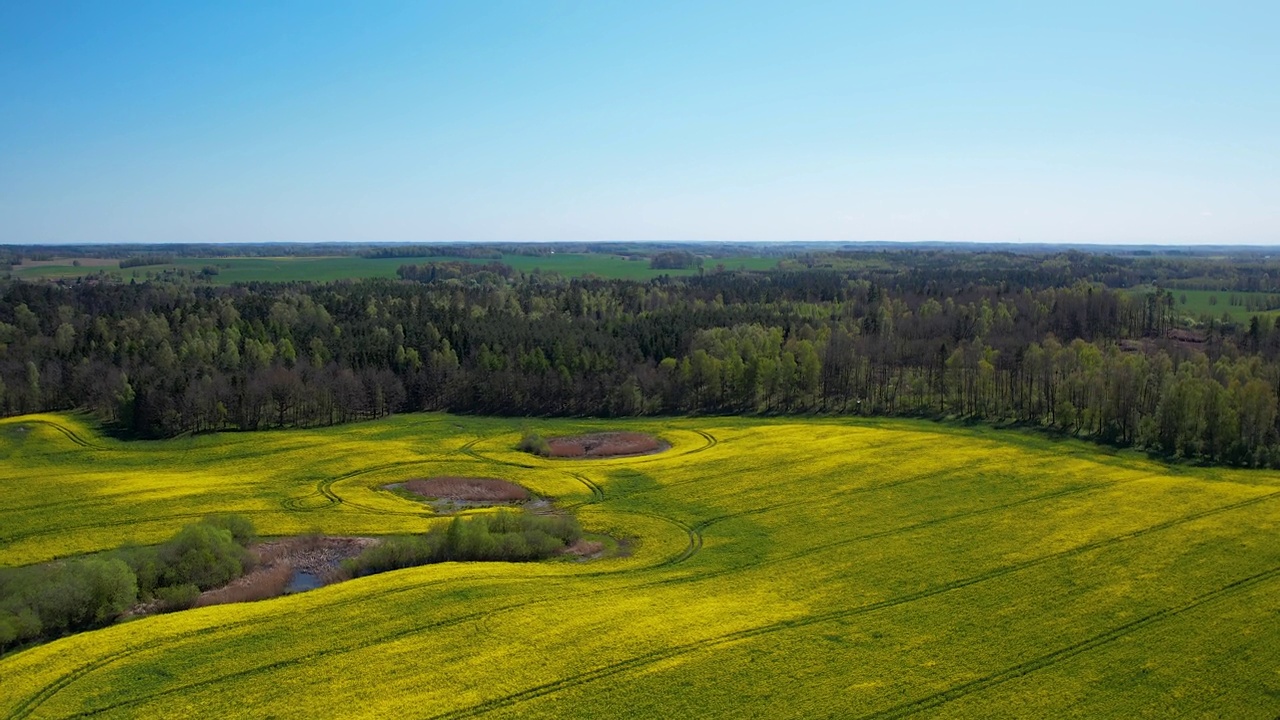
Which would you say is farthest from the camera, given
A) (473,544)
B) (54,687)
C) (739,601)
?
(473,544)

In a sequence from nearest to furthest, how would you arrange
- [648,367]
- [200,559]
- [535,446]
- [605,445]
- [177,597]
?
1. [177,597]
2. [200,559]
3. [535,446]
4. [605,445]
5. [648,367]

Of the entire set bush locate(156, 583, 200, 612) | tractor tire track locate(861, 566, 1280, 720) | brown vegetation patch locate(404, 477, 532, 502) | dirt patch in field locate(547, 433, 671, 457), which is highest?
tractor tire track locate(861, 566, 1280, 720)

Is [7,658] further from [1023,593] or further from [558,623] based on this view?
[1023,593]

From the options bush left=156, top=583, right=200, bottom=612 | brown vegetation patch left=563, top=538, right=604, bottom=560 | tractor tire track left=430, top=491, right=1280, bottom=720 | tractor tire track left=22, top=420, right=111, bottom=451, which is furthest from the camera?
tractor tire track left=22, top=420, right=111, bottom=451

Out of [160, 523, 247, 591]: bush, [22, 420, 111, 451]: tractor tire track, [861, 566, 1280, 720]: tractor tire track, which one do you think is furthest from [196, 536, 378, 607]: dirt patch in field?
[22, 420, 111, 451]: tractor tire track

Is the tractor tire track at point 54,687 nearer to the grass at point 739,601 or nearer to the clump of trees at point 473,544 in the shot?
the grass at point 739,601

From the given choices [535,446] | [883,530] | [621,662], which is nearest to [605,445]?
[535,446]

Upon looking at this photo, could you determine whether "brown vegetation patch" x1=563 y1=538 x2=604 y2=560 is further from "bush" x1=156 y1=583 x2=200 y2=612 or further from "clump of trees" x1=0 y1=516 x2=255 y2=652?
"bush" x1=156 y1=583 x2=200 y2=612

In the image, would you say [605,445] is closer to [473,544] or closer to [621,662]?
[473,544]
